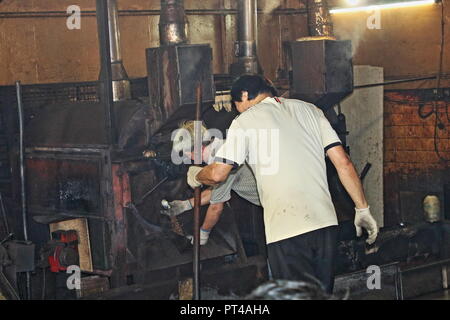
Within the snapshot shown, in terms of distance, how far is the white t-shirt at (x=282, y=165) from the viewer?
13.6ft

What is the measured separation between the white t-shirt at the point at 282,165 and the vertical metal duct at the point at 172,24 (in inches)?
72.1

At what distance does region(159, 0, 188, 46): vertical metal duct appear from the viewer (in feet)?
19.1

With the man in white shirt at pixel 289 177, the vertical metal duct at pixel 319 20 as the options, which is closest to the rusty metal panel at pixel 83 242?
the man in white shirt at pixel 289 177

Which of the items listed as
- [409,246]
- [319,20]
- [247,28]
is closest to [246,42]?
[247,28]

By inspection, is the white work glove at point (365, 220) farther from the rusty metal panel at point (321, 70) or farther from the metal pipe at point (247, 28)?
the metal pipe at point (247, 28)

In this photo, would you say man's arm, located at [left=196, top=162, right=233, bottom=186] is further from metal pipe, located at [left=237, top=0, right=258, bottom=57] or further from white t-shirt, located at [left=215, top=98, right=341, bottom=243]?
metal pipe, located at [left=237, top=0, right=258, bottom=57]

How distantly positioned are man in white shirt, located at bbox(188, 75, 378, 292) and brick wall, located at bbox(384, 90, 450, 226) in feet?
15.7

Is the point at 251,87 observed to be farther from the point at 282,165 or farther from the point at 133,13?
the point at 133,13

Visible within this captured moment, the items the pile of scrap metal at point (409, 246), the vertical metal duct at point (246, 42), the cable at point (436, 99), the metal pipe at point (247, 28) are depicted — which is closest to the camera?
the pile of scrap metal at point (409, 246)

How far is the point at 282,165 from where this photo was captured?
13.6 ft

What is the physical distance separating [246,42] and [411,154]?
2.97m
